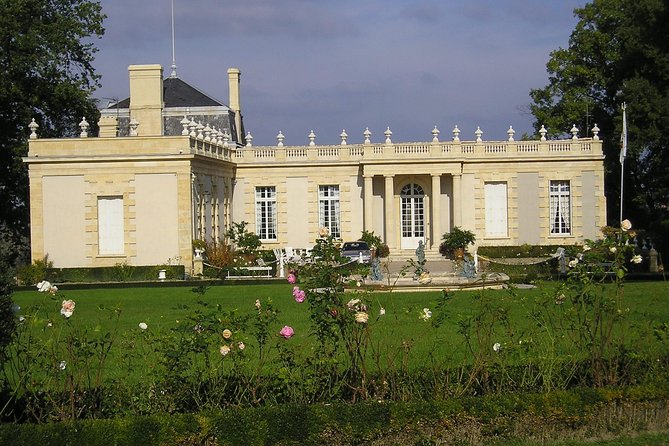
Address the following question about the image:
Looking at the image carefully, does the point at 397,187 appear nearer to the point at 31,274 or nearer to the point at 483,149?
the point at 483,149

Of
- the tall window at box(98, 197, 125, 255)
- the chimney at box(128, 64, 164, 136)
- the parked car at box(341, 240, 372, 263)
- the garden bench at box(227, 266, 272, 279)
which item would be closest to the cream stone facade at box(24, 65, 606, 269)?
the chimney at box(128, 64, 164, 136)

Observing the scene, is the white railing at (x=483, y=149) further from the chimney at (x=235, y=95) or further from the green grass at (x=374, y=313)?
the green grass at (x=374, y=313)

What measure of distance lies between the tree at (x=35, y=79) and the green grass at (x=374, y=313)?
11.8m

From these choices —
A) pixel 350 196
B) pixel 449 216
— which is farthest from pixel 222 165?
pixel 449 216

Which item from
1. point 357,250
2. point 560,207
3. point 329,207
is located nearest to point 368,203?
point 329,207

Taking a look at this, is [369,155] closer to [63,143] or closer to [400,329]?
[63,143]

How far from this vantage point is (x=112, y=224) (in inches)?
1388

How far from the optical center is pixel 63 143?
34719mm

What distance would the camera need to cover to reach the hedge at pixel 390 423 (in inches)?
368

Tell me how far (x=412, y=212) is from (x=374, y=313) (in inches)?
1009

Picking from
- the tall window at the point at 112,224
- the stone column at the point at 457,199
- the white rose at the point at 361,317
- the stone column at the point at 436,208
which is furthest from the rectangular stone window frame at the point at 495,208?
the white rose at the point at 361,317

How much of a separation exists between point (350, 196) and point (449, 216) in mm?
4038

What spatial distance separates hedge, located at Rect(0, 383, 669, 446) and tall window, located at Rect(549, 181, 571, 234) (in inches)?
1244

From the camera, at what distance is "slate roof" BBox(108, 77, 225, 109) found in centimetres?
4875
